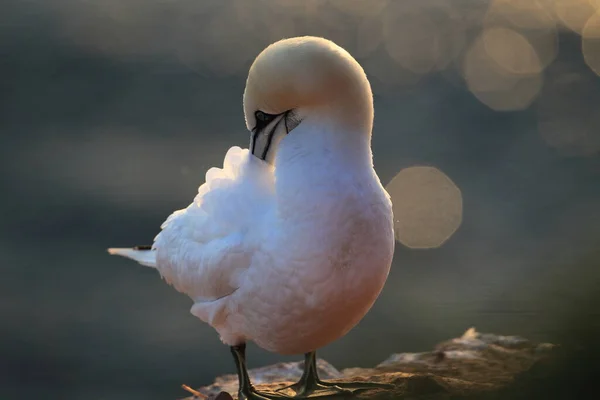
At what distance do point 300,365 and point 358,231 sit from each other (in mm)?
2259

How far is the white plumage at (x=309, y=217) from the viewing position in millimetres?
3281

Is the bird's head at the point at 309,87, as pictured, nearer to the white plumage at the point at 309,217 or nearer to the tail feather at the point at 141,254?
the white plumage at the point at 309,217

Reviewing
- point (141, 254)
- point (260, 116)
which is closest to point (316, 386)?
point (141, 254)

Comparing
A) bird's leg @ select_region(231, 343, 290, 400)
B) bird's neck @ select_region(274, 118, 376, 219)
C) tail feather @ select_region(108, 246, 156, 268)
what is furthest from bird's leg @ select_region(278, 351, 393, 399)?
bird's neck @ select_region(274, 118, 376, 219)

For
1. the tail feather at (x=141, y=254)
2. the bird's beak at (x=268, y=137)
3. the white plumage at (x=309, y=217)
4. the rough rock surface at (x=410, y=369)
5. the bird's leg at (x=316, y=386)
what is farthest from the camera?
the tail feather at (x=141, y=254)

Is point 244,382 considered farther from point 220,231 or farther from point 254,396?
point 220,231

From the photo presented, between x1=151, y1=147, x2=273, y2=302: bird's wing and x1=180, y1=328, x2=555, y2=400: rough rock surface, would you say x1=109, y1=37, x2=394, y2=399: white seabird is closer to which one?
x1=151, y1=147, x2=273, y2=302: bird's wing

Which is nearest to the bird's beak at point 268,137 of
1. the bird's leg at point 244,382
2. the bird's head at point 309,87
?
the bird's head at point 309,87

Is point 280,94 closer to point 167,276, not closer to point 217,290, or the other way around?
point 217,290

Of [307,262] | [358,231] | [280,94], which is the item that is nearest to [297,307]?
[307,262]

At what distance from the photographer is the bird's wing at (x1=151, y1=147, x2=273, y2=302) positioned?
3.64 meters

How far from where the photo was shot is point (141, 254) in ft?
15.9

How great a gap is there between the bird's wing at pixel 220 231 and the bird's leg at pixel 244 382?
0.35 meters

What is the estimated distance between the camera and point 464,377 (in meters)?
3.32
